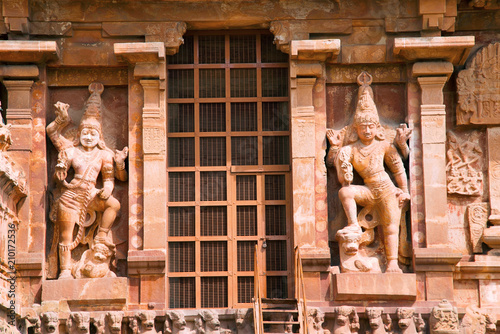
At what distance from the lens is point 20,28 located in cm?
1902

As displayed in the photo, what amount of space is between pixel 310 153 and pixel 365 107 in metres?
1.16

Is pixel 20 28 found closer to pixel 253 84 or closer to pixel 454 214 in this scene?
pixel 253 84

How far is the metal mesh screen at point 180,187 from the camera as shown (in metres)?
19.2

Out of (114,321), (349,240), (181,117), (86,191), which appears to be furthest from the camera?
(181,117)

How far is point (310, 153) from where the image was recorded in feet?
61.8

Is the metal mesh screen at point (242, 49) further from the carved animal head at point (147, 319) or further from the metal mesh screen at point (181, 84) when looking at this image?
the carved animal head at point (147, 319)

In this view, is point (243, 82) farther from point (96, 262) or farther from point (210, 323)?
point (210, 323)

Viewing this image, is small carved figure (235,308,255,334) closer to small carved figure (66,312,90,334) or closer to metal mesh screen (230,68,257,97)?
small carved figure (66,312,90,334)

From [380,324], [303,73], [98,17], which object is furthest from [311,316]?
[98,17]

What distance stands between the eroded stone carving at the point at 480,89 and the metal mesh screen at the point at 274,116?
282cm

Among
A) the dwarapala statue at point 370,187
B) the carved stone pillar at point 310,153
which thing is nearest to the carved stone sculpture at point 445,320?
the dwarapala statue at point 370,187

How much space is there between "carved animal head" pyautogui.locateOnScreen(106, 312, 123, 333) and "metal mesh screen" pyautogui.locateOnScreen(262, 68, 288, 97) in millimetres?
4318

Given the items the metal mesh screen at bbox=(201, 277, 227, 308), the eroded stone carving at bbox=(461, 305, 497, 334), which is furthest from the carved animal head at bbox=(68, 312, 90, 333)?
the eroded stone carving at bbox=(461, 305, 497, 334)

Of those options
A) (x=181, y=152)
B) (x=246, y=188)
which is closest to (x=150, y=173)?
(x=181, y=152)
